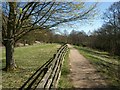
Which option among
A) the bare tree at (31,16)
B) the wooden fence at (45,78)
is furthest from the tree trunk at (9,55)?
the wooden fence at (45,78)

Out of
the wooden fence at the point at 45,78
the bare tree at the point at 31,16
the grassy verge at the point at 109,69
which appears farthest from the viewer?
the bare tree at the point at 31,16

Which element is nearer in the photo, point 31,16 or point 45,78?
point 45,78

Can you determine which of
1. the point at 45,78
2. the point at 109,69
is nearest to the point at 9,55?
the point at 109,69

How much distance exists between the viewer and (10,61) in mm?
15805

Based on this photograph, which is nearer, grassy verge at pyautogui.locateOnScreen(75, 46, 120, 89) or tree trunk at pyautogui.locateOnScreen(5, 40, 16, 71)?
grassy verge at pyautogui.locateOnScreen(75, 46, 120, 89)

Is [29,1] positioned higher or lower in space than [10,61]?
higher

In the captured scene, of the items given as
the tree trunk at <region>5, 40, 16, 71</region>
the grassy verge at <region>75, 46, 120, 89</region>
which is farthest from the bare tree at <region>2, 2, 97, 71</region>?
the grassy verge at <region>75, 46, 120, 89</region>

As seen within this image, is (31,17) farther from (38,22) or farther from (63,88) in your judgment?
(63,88)

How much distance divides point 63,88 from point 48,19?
21.5 ft

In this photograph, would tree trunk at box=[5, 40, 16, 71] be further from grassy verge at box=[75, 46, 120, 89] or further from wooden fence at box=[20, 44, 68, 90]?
wooden fence at box=[20, 44, 68, 90]

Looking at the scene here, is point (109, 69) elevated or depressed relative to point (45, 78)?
depressed

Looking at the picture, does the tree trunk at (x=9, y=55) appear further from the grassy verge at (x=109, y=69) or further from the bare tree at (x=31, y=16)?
the grassy verge at (x=109, y=69)

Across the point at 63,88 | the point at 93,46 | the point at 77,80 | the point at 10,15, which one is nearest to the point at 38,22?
the point at 10,15

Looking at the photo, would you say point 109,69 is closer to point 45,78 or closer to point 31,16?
point 31,16
